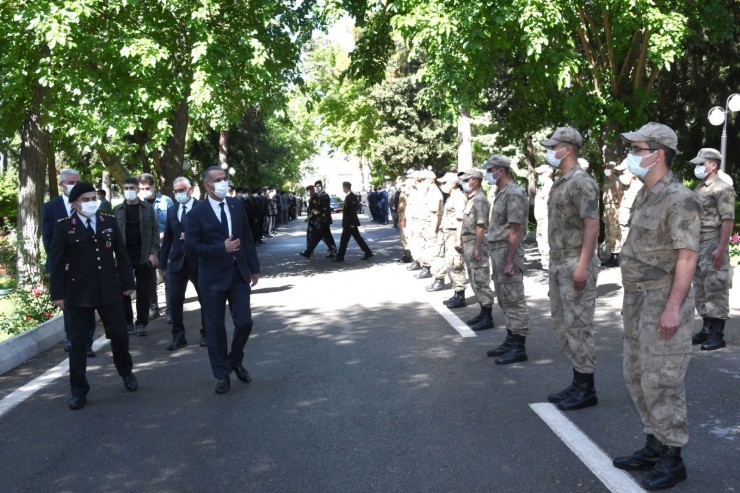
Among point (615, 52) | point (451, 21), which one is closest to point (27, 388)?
point (451, 21)

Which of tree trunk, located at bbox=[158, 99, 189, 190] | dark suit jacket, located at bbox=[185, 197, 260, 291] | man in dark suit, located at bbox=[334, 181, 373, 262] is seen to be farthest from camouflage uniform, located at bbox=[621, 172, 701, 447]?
man in dark suit, located at bbox=[334, 181, 373, 262]

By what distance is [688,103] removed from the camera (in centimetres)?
2423

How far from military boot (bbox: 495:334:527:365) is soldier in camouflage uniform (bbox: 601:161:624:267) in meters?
8.32

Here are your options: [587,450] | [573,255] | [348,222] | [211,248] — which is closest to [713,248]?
[573,255]

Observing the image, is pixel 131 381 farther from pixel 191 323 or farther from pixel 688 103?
pixel 688 103

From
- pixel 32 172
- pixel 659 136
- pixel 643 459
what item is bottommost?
pixel 643 459

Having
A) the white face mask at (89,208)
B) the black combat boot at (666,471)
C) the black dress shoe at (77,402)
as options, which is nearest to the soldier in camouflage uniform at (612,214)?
the white face mask at (89,208)

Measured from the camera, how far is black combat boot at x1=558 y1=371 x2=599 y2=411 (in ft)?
19.2

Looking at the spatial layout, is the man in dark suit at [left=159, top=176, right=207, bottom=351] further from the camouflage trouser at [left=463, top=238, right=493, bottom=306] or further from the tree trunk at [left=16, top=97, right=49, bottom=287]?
the tree trunk at [left=16, top=97, right=49, bottom=287]

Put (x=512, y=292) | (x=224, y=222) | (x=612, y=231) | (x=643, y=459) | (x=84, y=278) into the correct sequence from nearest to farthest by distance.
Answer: (x=643, y=459) < (x=84, y=278) < (x=224, y=222) < (x=512, y=292) < (x=612, y=231)

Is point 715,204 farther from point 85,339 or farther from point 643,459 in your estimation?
point 85,339

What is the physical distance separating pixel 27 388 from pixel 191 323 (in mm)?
3448

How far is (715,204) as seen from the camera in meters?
7.91

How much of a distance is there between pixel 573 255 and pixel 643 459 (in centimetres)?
178
